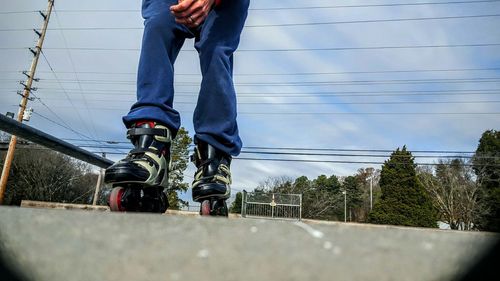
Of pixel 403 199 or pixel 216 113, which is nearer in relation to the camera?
pixel 216 113

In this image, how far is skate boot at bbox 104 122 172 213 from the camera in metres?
1.13

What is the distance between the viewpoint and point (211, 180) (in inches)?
53.3

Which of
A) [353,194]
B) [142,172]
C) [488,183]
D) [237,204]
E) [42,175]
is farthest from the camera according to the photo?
[353,194]

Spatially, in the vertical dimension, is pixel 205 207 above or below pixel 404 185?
below

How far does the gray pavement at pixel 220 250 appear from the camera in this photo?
37 centimetres

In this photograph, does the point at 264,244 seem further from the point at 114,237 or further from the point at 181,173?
the point at 181,173

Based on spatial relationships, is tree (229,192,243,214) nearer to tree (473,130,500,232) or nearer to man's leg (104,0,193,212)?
tree (473,130,500,232)

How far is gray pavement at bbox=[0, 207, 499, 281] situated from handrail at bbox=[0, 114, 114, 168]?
55.6 inches

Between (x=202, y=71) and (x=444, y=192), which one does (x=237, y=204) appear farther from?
(x=202, y=71)

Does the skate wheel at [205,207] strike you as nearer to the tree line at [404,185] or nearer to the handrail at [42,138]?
the handrail at [42,138]

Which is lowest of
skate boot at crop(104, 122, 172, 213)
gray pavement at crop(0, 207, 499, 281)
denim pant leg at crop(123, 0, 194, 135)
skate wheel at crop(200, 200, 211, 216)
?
gray pavement at crop(0, 207, 499, 281)

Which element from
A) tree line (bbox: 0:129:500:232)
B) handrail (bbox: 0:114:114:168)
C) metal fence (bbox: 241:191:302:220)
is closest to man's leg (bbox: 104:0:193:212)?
handrail (bbox: 0:114:114:168)

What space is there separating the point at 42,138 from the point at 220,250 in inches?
78.1

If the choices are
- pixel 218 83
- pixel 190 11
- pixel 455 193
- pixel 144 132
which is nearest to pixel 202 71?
pixel 218 83
